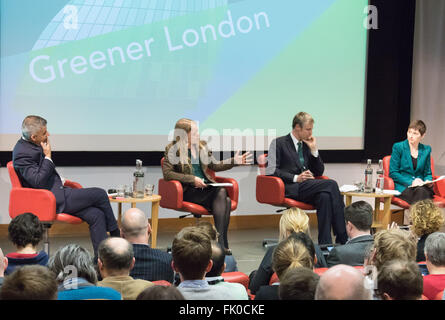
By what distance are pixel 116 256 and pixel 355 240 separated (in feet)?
5.05

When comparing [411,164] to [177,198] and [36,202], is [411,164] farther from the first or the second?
[36,202]

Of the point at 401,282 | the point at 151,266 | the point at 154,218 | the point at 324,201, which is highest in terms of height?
the point at 401,282

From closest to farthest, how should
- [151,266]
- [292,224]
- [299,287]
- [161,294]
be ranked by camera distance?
[161,294] → [299,287] → [151,266] → [292,224]

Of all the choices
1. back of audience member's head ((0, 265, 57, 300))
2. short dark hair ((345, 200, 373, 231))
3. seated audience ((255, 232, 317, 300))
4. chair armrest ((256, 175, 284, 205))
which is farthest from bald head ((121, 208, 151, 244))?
chair armrest ((256, 175, 284, 205))

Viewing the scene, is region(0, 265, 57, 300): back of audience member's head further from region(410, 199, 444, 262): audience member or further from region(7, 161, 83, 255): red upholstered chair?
region(7, 161, 83, 255): red upholstered chair

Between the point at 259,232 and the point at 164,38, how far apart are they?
224cm

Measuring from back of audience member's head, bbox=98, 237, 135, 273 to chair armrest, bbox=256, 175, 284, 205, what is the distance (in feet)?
10.0

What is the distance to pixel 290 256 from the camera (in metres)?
2.61

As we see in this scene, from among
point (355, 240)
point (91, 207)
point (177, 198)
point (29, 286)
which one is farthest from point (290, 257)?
point (177, 198)

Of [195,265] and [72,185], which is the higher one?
[195,265]

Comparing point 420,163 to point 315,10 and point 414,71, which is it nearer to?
point 414,71

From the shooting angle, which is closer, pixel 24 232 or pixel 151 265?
pixel 151 265

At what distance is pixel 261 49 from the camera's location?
6.40 meters

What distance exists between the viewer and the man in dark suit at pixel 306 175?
5461 mm
